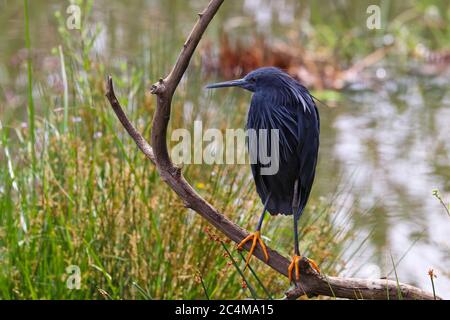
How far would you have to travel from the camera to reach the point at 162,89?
164 cm

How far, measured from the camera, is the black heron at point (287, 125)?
5.89ft

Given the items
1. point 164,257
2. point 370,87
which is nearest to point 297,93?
point 164,257

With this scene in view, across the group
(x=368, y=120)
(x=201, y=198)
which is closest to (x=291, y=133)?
(x=201, y=198)

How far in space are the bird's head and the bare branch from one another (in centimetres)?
19

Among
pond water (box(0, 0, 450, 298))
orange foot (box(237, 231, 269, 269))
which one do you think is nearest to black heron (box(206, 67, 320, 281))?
orange foot (box(237, 231, 269, 269))

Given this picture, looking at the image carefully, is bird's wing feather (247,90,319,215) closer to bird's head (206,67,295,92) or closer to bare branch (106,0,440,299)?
bird's head (206,67,295,92)

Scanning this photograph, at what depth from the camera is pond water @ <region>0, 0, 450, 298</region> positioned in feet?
13.2

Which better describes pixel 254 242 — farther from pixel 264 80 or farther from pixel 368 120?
pixel 368 120

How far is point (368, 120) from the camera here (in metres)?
5.58

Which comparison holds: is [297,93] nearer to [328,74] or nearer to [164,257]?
[164,257]

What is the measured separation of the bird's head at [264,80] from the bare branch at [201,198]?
186 millimetres

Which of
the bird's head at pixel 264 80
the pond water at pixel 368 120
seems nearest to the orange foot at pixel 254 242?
the bird's head at pixel 264 80

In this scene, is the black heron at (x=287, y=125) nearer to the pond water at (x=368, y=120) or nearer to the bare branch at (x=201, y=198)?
the bare branch at (x=201, y=198)
